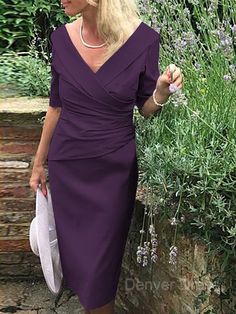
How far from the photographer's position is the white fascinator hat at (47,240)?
130 inches

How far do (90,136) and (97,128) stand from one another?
0.05 m

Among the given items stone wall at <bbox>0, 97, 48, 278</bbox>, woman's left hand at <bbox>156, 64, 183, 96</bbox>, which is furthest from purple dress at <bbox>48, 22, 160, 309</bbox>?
stone wall at <bbox>0, 97, 48, 278</bbox>

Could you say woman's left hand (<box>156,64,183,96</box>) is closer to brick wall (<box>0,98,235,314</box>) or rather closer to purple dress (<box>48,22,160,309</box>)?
purple dress (<box>48,22,160,309</box>)

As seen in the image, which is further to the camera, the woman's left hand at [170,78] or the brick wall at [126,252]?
the brick wall at [126,252]

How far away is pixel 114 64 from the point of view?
289 cm

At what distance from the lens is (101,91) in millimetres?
2902

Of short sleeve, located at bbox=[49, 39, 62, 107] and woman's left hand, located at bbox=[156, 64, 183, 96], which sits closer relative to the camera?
woman's left hand, located at bbox=[156, 64, 183, 96]

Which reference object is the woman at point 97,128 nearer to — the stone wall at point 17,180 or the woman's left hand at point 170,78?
the woman's left hand at point 170,78

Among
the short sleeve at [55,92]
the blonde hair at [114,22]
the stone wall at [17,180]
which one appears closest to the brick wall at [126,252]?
the stone wall at [17,180]

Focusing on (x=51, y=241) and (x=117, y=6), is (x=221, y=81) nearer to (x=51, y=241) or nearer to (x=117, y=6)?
(x=117, y=6)

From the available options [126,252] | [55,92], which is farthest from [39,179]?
[126,252]

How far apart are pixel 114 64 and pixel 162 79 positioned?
0.25m

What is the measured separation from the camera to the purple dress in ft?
9.52

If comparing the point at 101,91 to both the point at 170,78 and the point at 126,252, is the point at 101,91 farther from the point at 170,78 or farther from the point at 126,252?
the point at 126,252
